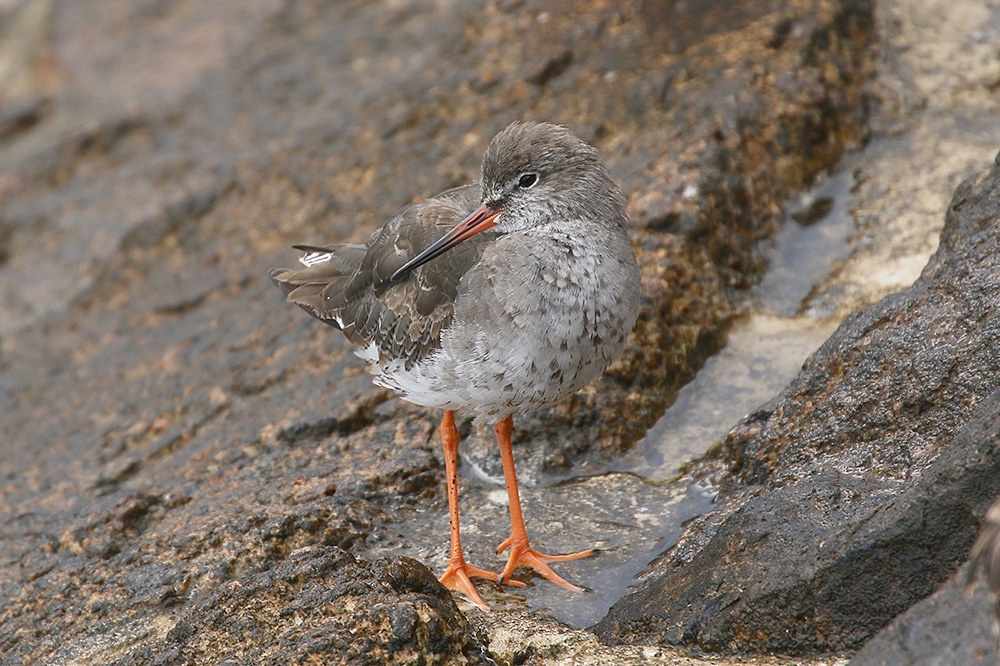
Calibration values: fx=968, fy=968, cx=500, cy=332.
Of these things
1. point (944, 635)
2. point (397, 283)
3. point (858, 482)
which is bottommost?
point (858, 482)

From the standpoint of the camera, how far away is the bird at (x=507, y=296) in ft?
16.9

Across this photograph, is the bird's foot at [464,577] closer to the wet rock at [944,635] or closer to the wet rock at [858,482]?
the wet rock at [858,482]

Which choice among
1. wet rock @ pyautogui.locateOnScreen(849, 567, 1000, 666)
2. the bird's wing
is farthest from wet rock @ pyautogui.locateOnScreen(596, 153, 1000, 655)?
the bird's wing

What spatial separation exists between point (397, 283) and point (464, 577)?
1832 millimetres

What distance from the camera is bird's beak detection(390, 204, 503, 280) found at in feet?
18.2

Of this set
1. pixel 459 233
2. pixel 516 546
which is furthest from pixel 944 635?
pixel 459 233

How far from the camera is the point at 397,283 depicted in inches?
235

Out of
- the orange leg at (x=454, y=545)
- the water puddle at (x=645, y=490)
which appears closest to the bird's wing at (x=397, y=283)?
the orange leg at (x=454, y=545)

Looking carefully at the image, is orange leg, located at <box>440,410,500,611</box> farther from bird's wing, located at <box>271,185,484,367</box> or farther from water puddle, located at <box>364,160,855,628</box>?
bird's wing, located at <box>271,185,484,367</box>

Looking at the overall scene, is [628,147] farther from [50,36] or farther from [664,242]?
[50,36]

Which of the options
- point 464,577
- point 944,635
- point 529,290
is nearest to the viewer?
point 944,635

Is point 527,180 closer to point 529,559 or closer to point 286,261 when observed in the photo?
point 529,559

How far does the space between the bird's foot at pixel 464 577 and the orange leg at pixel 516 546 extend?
0.39 feet

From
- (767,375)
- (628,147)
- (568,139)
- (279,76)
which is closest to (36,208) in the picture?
(279,76)
